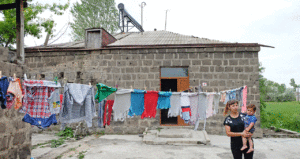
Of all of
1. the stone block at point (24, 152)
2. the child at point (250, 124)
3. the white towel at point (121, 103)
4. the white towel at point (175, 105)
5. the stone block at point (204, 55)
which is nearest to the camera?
the child at point (250, 124)

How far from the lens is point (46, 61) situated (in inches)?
384

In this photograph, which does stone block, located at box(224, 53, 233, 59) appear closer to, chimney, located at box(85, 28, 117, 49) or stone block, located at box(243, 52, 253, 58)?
stone block, located at box(243, 52, 253, 58)

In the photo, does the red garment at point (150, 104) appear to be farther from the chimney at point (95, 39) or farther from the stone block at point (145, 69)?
the chimney at point (95, 39)

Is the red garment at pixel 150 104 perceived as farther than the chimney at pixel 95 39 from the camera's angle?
No

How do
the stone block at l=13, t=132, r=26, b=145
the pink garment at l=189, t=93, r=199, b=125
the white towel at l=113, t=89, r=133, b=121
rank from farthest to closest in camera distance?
the pink garment at l=189, t=93, r=199, b=125 < the white towel at l=113, t=89, r=133, b=121 < the stone block at l=13, t=132, r=26, b=145

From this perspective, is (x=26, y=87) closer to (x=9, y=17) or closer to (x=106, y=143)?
(x=106, y=143)

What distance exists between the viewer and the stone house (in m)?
8.71

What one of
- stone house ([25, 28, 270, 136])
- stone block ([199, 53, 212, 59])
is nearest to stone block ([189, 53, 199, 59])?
stone house ([25, 28, 270, 136])

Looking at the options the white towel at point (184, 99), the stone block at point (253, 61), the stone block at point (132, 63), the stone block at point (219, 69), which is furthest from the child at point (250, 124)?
the stone block at point (132, 63)

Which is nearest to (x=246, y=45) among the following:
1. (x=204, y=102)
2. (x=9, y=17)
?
(x=204, y=102)

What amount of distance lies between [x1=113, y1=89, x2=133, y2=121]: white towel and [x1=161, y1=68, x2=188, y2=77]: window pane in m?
3.73

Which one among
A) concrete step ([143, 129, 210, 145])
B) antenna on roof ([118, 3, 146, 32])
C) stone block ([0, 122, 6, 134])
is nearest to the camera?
stone block ([0, 122, 6, 134])

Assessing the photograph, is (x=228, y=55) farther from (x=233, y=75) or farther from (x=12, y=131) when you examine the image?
(x=12, y=131)

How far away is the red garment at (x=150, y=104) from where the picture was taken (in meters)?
5.87
